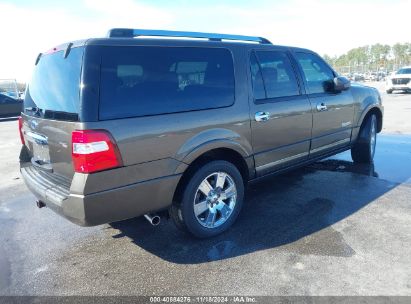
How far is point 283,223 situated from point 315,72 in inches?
85.0

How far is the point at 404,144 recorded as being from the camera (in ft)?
24.5

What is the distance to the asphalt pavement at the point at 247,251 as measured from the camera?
280 centimetres

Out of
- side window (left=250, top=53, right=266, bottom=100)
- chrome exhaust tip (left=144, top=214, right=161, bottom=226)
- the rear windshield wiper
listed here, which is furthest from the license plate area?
side window (left=250, top=53, right=266, bottom=100)

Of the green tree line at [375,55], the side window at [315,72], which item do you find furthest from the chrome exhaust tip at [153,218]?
the green tree line at [375,55]

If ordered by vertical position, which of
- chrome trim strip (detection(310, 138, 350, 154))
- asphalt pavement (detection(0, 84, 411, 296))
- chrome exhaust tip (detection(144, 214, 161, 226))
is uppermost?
chrome trim strip (detection(310, 138, 350, 154))

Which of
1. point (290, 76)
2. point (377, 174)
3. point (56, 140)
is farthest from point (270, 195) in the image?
point (56, 140)

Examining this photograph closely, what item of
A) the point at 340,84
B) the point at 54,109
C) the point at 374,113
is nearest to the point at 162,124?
the point at 54,109

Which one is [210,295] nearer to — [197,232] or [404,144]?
[197,232]

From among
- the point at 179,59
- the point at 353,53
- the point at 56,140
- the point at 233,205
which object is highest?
the point at 353,53

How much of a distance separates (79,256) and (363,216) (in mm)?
3053

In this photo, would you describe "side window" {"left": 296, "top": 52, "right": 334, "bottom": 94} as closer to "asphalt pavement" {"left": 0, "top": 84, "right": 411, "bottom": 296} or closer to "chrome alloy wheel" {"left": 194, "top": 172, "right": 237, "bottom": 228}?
"asphalt pavement" {"left": 0, "top": 84, "right": 411, "bottom": 296}

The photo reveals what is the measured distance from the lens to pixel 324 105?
4672mm

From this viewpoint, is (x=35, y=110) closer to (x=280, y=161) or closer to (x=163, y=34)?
(x=163, y=34)

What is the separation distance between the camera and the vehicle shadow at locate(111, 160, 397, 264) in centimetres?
332
